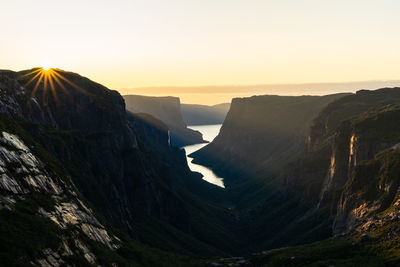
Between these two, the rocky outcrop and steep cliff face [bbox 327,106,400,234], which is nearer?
the rocky outcrop

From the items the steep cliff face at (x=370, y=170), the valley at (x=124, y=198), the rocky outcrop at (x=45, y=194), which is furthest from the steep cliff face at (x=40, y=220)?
the steep cliff face at (x=370, y=170)

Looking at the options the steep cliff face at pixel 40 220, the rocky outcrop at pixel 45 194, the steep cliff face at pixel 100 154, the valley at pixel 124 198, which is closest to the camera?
the steep cliff face at pixel 40 220

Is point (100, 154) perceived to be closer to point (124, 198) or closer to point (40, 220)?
point (124, 198)

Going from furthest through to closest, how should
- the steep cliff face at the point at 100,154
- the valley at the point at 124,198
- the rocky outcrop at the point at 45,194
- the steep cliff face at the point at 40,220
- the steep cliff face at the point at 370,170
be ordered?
the steep cliff face at the point at 100,154
the steep cliff face at the point at 370,170
the valley at the point at 124,198
the rocky outcrop at the point at 45,194
the steep cliff face at the point at 40,220

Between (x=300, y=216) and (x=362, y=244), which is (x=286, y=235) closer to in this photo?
(x=300, y=216)

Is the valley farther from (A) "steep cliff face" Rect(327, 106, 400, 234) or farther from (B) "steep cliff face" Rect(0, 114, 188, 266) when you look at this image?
(A) "steep cliff face" Rect(327, 106, 400, 234)

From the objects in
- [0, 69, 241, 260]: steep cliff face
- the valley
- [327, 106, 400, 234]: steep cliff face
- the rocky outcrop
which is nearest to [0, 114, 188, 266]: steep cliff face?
the rocky outcrop

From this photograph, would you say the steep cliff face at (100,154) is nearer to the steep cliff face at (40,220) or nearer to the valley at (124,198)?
the valley at (124,198)

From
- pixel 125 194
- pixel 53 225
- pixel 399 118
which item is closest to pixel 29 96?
pixel 125 194
